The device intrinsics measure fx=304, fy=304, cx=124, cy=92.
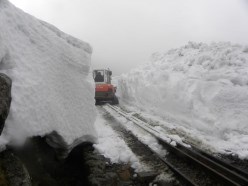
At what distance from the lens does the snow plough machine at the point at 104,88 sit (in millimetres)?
23859

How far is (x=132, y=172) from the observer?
6812 mm

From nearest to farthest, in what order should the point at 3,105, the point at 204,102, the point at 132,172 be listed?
the point at 3,105 < the point at 132,172 < the point at 204,102

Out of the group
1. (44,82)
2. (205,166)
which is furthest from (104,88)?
(44,82)

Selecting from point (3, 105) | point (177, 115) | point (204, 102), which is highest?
point (3, 105)

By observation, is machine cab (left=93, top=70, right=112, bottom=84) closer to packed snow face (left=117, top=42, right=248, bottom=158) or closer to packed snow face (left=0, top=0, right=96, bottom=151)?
packed snow face (left=117, top=42, right=248, bottom=158)

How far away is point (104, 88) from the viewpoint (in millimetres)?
24109

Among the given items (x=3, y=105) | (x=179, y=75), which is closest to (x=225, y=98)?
(x=179, y=75)

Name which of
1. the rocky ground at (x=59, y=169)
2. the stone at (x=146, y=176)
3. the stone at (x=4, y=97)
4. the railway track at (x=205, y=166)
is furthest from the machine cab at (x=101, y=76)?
the stone at (x=4, y=97)

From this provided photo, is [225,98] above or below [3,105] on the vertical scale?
below

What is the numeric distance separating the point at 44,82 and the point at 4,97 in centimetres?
154

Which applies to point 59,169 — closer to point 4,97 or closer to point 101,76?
point 4,97

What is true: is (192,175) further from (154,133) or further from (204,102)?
(204,102)

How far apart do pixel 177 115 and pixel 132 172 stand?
841cm

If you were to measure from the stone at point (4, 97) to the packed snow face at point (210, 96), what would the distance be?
6195mm
